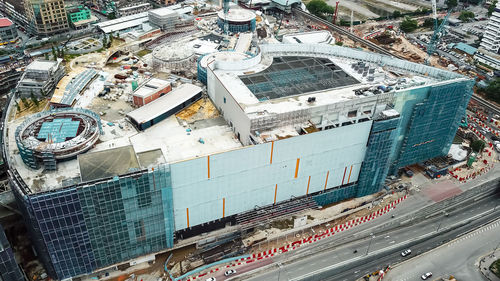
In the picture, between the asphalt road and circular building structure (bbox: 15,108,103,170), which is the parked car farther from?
circular building structure (bbox: 15,108,103,170)

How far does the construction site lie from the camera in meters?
101

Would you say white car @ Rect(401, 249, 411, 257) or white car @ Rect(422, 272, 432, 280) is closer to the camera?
white car @ Rect(422, 272, 432, 280)

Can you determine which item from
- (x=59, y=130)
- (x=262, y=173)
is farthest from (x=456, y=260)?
(x=59, y=130)

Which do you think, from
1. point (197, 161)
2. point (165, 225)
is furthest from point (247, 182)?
point (165, 225)

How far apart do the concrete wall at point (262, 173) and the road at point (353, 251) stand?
17.7 m

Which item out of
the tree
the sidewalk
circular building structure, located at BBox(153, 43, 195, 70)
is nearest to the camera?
the sidewalk

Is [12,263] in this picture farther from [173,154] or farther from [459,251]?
[459,251]

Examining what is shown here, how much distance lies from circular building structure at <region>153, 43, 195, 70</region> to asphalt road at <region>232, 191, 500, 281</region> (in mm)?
85545

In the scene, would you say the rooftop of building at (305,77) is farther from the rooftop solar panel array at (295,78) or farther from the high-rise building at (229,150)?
the high-rise building at (229,150)

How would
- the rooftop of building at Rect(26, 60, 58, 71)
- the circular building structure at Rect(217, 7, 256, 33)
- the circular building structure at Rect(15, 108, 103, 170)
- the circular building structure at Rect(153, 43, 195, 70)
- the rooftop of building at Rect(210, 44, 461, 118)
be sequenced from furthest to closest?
the circular building structure at Rect(217, 7, 256, 33) → the circular building structure at Rect(153, 43, 195, 70) → the rooftop of building at Rect(26, 60, 58, 71) → the rooftop of building at Rect(210, 44, 461, 118) → the circular building structure at Rect(15, 108, 103, 170)

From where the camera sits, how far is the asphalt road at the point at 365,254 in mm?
116125

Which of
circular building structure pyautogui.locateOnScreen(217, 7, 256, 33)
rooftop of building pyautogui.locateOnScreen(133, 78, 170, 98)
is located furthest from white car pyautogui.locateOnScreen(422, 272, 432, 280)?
circular building structure pyautogui.locateOnScreen(217, 7, 256, 33)

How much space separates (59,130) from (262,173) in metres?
58.4

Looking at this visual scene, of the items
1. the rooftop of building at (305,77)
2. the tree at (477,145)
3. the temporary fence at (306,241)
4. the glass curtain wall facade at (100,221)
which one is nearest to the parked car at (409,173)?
the temporary fence at (306,241)
